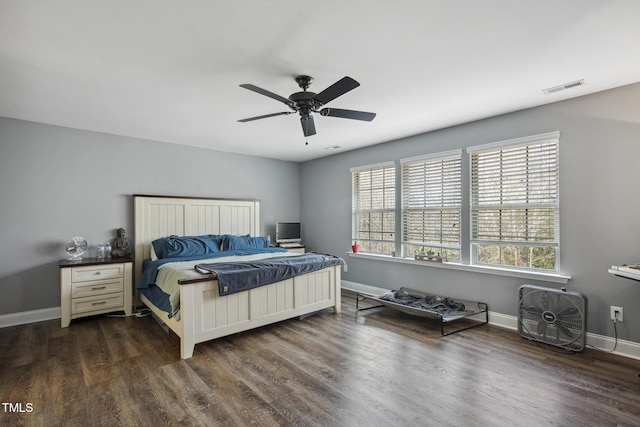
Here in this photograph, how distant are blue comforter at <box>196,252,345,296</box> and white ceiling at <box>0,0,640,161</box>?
1.75m

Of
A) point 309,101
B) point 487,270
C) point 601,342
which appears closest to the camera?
point 309,101

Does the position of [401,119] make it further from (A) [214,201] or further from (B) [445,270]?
(A) [214,201]

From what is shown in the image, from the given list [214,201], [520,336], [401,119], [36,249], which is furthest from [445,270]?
[36,249]

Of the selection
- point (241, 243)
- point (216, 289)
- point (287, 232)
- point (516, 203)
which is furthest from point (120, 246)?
point (516, 203)

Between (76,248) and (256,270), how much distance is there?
2.53 metres

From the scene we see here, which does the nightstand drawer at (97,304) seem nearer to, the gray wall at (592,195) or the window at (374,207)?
the window at (374,207)

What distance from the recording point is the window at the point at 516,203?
338 centimetres

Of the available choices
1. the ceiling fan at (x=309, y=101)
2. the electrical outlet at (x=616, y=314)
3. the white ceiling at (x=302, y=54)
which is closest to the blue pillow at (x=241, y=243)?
the white ceiling at (x=302, y=54)

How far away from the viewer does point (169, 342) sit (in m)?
3.28

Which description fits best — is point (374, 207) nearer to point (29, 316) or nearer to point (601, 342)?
point (601, 342)

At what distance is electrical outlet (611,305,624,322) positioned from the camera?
2888mm

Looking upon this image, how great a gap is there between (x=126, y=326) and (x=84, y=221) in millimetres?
1602

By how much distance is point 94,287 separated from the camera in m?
3.94

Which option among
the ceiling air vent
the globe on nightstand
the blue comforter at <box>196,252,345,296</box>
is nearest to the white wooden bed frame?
the blue comforter at <box>196,252,345,296</box>
